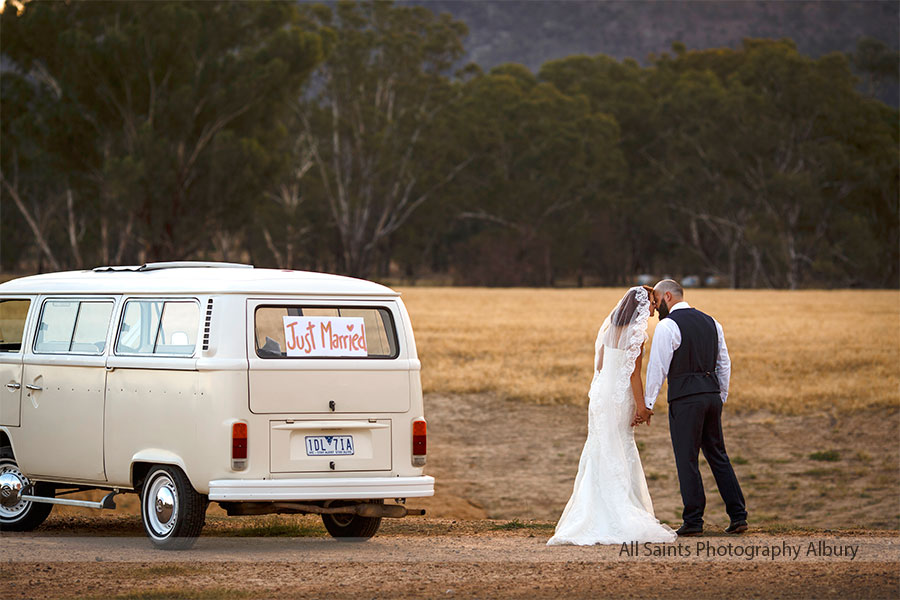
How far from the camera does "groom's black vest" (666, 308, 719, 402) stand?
370 inches

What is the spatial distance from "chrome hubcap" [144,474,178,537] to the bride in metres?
2.69

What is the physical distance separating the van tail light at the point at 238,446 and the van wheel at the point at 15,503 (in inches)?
99.8

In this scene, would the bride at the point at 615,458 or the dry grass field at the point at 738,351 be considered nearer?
the bride at the point at 615,458

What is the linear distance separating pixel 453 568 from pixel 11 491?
4.27 m

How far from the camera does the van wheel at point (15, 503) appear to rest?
1038 cm

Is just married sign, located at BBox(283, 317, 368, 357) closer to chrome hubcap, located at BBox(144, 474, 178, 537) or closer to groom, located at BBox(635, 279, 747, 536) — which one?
chrome hubcap, located at BBox(144, 474, 178, 537)

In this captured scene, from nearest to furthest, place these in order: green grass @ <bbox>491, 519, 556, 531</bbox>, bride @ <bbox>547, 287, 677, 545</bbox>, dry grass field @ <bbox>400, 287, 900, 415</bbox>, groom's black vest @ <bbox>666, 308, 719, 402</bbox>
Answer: bride @ <bbox>547, 287, 677, 545</bbox>
groom's black vest @ <bbox>666, 308, 719, 402</bbox>
green grass @ <bbox>491, 519, 556, 531</bbox>
dry grass field @ <bbox>400, 287, 900, 415</bbox>

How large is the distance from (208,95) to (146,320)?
5193 cm

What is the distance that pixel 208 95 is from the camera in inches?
2344

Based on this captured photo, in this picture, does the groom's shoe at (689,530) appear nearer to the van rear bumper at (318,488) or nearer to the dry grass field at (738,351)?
the van rear bumper at (318,488)

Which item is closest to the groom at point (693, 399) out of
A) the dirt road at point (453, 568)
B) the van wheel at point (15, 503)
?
the dirt road at point (453, 568)

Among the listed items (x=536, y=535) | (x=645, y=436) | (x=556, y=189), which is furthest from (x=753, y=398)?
(x=556, y=189)

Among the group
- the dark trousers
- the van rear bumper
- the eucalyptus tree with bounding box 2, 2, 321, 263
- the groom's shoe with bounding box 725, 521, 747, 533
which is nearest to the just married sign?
the van rear bumper

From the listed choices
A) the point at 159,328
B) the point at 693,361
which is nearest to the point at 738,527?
the point at 693,361
